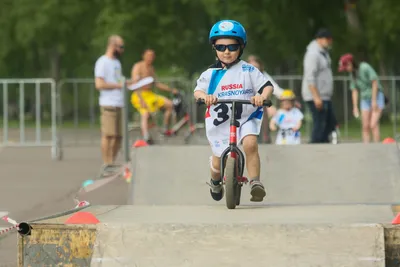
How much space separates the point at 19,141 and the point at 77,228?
719 inches

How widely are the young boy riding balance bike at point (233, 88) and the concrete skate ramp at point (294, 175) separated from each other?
118 cm

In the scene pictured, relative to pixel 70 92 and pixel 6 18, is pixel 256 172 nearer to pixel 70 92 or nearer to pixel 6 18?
pixel 70 92

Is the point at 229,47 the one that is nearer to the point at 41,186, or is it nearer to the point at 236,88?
the point at 236,88

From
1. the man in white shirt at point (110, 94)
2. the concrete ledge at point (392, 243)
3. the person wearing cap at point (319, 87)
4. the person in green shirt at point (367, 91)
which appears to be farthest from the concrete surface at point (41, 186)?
the person in green shirt at point (367, 91)

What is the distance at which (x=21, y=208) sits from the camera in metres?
12.8

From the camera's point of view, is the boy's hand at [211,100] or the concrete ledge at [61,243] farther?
the boy's hand at [211,100]

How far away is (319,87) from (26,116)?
11.0 metres

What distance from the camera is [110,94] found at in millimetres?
16203

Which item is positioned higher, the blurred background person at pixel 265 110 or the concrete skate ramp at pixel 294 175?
the blurred background person at pixel 265 110

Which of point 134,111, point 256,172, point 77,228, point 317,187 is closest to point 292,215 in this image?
point 256,172

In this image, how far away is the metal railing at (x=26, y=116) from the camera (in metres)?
24.6

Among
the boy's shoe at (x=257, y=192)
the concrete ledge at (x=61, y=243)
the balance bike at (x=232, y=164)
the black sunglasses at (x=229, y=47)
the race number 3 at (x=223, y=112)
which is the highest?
the black sunglasses at (x=229, y=47)

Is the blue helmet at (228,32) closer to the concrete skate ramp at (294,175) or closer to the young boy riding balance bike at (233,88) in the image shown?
the young boy riding balance bike at (233,88)

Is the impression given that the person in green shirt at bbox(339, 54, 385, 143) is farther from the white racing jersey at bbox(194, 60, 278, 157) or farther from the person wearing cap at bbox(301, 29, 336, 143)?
the white racing jersey at bbox(194, 60, 278, 157)
